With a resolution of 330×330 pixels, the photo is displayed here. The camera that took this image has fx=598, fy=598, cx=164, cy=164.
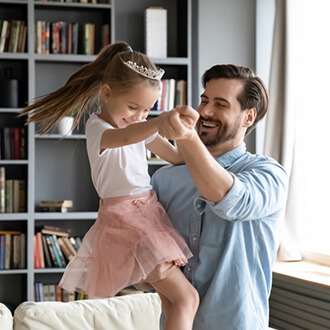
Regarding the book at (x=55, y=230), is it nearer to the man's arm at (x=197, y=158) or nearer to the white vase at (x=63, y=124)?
the white vase at (x=63, y=124)

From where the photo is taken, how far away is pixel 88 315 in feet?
8.52

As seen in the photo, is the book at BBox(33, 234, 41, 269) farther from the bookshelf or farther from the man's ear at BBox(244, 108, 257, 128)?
the man's ear at BBox(244, 108, 257, 128)

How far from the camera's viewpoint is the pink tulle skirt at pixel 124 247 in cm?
152

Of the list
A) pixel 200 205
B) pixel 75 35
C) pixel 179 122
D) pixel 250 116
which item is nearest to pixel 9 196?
pixel 75 35

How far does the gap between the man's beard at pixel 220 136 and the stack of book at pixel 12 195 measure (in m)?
3.02

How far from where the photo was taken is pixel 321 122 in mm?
4023

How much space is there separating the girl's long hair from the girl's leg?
19.0 inches

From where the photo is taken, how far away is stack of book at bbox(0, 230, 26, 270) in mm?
4336

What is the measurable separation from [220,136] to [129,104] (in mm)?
279

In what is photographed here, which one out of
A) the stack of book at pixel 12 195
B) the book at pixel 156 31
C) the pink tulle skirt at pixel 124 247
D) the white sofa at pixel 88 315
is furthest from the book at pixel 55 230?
the pink tulle skirt at pixel 124 247

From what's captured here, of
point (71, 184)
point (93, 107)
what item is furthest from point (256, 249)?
point (71, 184)

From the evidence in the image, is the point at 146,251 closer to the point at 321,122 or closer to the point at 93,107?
the point at 93,107

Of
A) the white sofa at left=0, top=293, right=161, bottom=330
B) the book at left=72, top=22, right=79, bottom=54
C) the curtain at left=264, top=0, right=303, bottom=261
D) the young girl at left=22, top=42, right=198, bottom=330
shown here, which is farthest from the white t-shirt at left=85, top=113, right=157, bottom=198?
the book at left=72, top=22, right=79, bottom=54

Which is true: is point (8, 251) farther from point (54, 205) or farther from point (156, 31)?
point (156, 31)
